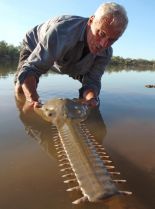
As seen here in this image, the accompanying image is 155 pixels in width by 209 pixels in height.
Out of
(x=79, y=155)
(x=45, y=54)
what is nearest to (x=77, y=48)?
(x=45, y=54)

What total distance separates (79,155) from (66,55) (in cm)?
250

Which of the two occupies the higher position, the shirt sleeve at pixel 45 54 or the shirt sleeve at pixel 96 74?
the shirt sleeve at pixel 45 54

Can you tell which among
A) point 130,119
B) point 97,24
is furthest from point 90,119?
point 97,24

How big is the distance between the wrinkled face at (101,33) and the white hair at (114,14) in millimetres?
40

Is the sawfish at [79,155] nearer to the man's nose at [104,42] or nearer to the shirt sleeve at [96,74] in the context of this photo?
the man's nose at [104,42]

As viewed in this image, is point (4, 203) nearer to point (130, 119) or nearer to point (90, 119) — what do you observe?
point (90, 119)

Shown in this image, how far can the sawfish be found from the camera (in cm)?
164

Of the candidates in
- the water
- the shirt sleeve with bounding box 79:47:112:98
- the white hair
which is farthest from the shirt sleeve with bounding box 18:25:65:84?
the shirt sleeve with bounding box 79:47:112:98

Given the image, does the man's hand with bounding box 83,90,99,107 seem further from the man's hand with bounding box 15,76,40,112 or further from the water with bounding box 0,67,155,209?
the man's hand with bounding box 15,76,40,112

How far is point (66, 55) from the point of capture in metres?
4.33

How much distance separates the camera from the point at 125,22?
3445 millimetres

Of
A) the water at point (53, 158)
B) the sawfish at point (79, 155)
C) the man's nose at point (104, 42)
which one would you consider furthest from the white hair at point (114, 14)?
the water at point (53, 158)

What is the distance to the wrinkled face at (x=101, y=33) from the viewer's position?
335 cm

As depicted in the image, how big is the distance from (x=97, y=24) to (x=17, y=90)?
1854 mm
